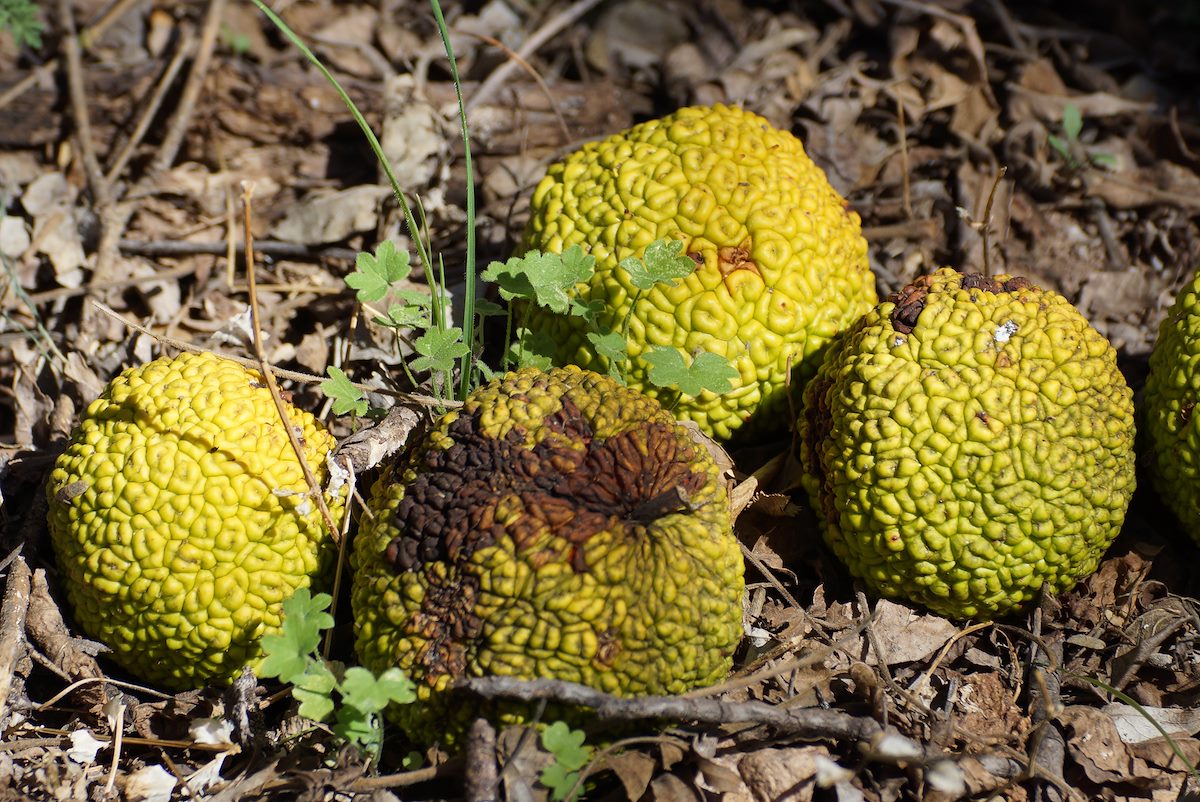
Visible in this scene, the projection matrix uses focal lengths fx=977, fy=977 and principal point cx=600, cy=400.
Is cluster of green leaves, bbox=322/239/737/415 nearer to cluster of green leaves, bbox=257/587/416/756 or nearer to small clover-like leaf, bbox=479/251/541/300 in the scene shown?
small clover-like leaf, bbox=479/251/541/300

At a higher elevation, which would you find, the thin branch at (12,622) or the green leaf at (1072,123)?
the green leaf at (1072,123)

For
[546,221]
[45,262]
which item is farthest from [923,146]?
[45,262]

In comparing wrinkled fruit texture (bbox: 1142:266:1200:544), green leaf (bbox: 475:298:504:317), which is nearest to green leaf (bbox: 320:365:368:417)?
green leaf (bbox: 475:298:504:317)

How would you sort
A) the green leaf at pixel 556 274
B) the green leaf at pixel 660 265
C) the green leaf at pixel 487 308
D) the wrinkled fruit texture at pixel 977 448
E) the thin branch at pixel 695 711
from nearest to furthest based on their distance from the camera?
the thin branch at pixel 695 711 → the wrinkled fruit texture at pixel 977 448 → the green leaf at pixel 660 265 → the green leaf at pixel 556 274 → the green leaf at pixel 487 308

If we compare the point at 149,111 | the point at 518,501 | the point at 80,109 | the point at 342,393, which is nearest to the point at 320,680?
the point at 518,501

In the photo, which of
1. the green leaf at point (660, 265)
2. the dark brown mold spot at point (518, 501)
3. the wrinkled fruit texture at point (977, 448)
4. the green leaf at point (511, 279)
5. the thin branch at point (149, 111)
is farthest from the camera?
the thin branch at point (149, 111)

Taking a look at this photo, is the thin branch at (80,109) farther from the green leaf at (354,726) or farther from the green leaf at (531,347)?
the green leaf at (354,726)

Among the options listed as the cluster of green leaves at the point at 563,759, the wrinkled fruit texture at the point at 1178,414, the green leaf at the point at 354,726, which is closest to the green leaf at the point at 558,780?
the cluster of green leaves at the point at 563,759
